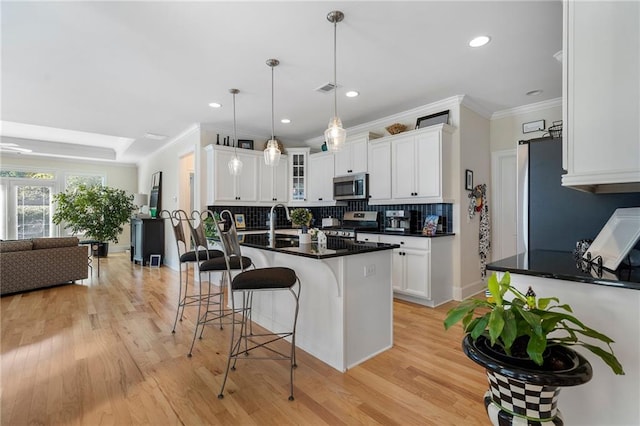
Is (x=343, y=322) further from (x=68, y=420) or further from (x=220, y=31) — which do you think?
(x=220, y=31)

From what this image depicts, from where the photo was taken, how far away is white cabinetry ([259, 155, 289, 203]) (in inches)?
218

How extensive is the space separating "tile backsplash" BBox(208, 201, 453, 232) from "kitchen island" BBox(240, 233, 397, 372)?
76.2 inches

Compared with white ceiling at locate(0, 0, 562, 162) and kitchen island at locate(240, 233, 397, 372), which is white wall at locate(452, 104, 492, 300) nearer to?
white ceiling at locate(0, 0, 562, 162)

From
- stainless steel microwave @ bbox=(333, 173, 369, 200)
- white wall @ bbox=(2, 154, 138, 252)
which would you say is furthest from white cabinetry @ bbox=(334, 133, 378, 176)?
white wall @ bbox=(2, 154, 138, 252)

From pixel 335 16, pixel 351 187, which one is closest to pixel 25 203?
pixel 351 187

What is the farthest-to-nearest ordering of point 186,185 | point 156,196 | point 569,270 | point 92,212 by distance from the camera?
point 156,196
point 92,212
point 186,185
point 569,270

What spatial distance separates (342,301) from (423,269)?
1855 mm

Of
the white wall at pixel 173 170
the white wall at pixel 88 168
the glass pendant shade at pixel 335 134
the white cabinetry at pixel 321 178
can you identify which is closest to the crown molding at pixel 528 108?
the white cabinetry at pixel 321 178

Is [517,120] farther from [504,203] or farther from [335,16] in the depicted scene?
[335,16]

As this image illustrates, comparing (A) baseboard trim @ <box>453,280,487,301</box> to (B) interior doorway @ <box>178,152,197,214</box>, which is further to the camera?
(B) interior doorway @ <box>178,152,197,214</box>

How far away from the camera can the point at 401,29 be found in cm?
246

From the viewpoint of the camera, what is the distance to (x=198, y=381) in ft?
7.00

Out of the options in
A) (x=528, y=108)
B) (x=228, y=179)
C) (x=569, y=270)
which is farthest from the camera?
(x=228, y=179)

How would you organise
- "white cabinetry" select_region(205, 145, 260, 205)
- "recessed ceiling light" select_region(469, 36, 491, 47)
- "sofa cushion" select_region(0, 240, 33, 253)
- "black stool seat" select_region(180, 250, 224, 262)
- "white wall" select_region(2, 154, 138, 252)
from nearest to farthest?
1. "recessed ceiling light" select_region(469, 36, 491, 47)
2. "black stool seat" select_region(180, 250, 224, 262)
3. "sofa cushion" select_region(0, 240, 33, 253)
4. "white cabinetry" select_region(205, 145, 260, 205)
5. "white wall" select_region(2, 154, 138, 252)
